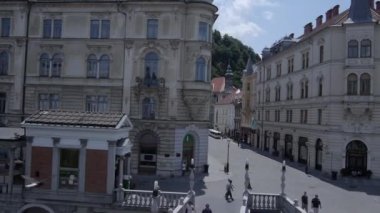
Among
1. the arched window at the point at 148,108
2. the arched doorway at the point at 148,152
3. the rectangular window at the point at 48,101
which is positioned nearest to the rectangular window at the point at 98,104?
the rectangular window at the point at 48,101

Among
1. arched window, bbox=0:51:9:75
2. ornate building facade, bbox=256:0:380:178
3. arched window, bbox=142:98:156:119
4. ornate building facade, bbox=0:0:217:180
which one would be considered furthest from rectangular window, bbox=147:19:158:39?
ornate building facade, bbox=256:0:380:178

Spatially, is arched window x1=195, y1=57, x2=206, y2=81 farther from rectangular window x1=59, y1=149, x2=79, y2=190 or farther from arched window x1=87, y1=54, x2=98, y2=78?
rectangular window x1=59, y1=149, x2=79, y2=190

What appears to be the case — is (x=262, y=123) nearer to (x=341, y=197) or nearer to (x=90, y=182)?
(x=341, y=197)

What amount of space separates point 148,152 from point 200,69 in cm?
884

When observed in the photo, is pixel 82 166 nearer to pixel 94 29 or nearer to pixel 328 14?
pixel 94 29

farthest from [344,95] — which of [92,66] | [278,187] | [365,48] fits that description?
[92,66]

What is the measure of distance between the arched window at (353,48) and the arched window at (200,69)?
14421 millimetres

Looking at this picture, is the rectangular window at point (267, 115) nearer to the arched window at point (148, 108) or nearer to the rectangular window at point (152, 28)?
the arched window at point (148, 108)

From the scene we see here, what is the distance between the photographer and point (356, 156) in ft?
154

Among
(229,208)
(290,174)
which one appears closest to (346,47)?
(290,174)

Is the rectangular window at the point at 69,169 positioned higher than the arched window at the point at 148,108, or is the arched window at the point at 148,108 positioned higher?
the arched window at the point at 148,108

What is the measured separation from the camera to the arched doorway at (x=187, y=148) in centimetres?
4372

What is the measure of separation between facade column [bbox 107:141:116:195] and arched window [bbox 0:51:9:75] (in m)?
24.1

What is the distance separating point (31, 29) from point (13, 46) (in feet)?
7.70
